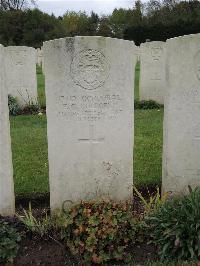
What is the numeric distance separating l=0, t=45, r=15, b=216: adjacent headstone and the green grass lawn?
863 millimetres

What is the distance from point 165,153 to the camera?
498cm

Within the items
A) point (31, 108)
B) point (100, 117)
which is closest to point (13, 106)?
point (31, 108)

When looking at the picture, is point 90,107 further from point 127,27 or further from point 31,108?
point 127,27

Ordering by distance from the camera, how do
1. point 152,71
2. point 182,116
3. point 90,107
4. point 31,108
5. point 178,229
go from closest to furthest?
point 178,229, point 90,107, point 182,116, point 31,108, point 152,71

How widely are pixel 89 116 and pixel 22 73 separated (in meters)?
7.65

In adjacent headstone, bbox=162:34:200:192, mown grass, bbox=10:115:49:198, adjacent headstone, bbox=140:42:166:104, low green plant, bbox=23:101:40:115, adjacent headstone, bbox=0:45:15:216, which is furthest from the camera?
adjacent headstone, bbox=140:42:166:104

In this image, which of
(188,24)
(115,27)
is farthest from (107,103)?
(115,27)

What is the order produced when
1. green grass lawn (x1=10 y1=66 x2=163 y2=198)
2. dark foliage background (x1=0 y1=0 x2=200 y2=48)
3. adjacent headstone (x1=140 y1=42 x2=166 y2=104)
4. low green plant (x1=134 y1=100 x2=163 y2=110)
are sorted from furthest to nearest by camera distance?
dark foliage background (x1=0 y1=0 x2=200 y2=48) < adjacent headstone (x1=140 y1=42 x2=166 y2=104) < low green plant (x1=134 y1=100 x2=163 y2=110) < green grass lawn (x1=10 y1=66 x2=163 y2=198)

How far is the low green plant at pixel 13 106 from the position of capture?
11.5m

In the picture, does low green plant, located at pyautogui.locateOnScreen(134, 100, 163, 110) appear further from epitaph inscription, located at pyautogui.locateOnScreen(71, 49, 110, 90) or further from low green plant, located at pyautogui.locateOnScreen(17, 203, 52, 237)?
low green plant, located at pyautogui.locateOnScreen(17, 203, 52, 237)

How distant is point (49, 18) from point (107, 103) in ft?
120

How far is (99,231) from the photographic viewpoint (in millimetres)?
4027

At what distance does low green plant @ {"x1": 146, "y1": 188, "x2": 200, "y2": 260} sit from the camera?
13.0 ft

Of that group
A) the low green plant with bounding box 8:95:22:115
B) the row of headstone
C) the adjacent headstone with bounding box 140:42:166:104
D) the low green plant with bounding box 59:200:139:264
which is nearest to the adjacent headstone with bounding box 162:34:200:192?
the row of headstone
